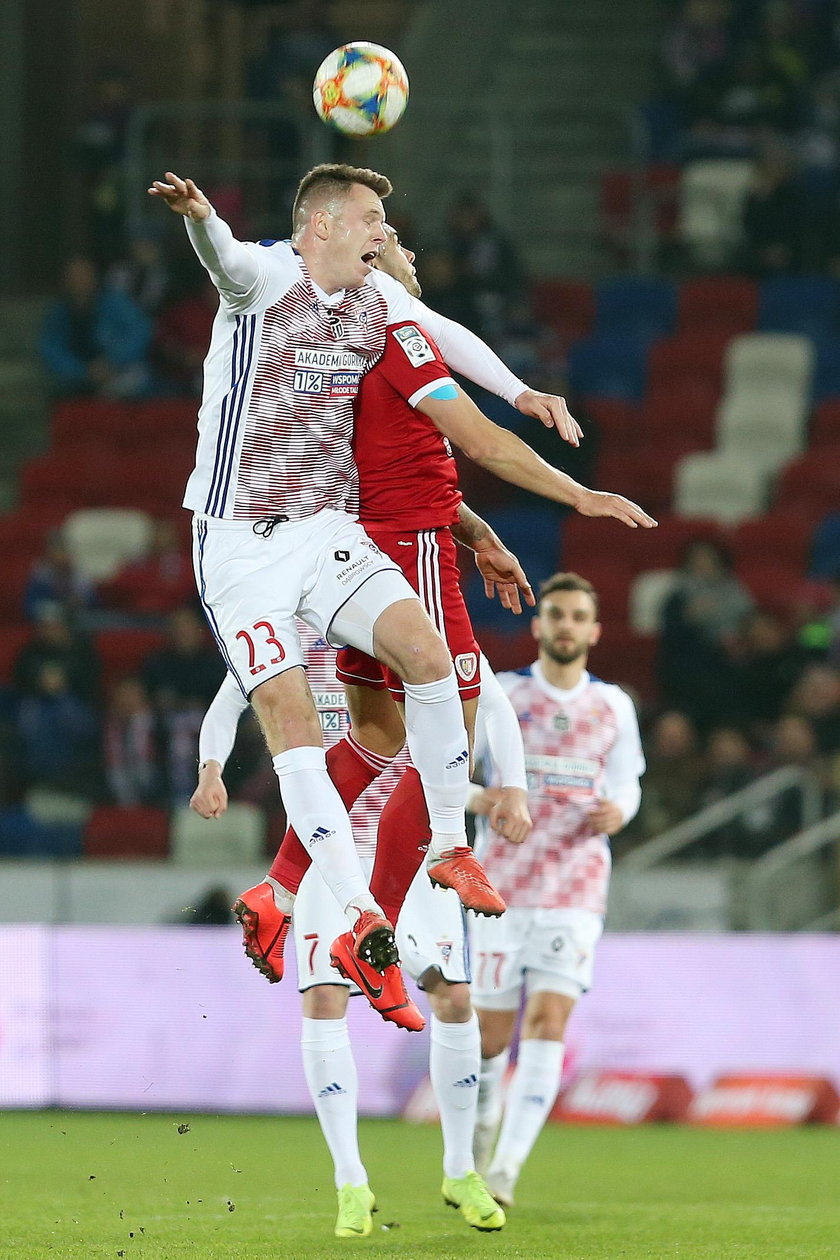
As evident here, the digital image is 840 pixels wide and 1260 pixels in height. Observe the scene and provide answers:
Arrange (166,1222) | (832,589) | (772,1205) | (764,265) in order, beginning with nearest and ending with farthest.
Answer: (166,1222) < (772,1205) < (832,589) < (764,265)

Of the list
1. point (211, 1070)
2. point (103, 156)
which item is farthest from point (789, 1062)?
point (103, 156)

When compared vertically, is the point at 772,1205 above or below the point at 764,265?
below

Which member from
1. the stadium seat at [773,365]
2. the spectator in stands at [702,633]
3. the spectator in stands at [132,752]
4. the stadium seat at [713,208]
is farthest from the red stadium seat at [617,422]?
the spectator in stands at [132,752]

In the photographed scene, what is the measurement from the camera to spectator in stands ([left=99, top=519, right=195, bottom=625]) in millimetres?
15188

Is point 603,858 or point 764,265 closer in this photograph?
point 603,858

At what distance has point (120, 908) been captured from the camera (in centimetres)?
1298

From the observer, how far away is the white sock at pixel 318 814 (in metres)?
6.58

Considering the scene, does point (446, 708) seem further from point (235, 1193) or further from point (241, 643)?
point (235, 1193)

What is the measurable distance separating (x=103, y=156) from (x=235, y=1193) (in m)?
10.3

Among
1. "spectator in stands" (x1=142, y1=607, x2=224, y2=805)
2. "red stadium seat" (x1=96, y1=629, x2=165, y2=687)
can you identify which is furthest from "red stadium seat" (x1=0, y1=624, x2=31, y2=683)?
"spectator in stands" (x1=142, y1=607, x2=224, y2=805)

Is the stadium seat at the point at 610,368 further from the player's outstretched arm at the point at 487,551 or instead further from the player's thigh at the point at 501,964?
the player's outstretched arm at the point at 487,551

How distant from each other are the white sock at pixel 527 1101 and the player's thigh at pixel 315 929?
1.19m

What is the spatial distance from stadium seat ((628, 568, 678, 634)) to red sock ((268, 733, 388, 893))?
23.9 feet

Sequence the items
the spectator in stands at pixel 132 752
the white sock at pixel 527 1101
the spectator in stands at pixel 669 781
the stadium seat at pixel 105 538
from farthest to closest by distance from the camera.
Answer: the stadium seat at pixel 105 538
the spectator in stands at pixel 132 752
the spectator in stands at pixel 669 781
the white sock at pixel 527 1101
